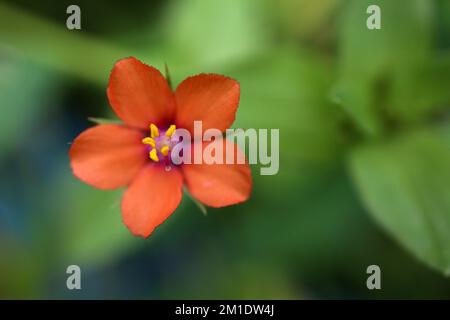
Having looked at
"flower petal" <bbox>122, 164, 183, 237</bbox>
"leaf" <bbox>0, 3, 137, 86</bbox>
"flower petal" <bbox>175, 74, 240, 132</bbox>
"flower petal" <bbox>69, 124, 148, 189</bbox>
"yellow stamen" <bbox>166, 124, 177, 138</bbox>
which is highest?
"leaf" <bbox>0, 3, 137, 86</bbox>

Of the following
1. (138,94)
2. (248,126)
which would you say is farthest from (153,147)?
(248,126)

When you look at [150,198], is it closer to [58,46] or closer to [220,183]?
[220,183]

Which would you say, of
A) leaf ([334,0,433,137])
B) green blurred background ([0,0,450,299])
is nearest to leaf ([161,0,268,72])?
green blurred background ([0,0,450,299])

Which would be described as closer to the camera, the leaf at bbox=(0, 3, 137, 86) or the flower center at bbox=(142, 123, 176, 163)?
the flower center at bbox=(142, 123, 176, 163)

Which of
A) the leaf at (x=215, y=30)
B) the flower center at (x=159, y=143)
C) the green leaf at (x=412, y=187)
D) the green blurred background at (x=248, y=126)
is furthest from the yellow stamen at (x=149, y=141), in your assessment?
the leaf at (x=215, y=30)

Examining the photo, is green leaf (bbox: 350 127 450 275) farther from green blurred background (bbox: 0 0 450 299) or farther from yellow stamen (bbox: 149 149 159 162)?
yellow stamen (bbox: 149 149 159 162)

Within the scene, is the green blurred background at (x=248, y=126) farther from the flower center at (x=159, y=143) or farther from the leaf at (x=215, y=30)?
the flower center at (x=159, y=143)
